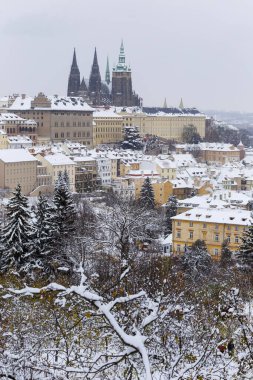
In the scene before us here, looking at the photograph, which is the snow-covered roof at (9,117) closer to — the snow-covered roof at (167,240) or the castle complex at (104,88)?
the castle complex at (104,88)

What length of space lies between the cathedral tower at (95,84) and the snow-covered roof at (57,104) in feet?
57.1

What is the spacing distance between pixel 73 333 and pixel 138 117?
78.8m

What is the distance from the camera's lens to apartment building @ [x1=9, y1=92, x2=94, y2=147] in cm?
7019

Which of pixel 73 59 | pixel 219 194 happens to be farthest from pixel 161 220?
pixel 73 59

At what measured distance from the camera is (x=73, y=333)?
844cm

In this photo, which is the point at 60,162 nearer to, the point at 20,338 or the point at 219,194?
the point at 219,194

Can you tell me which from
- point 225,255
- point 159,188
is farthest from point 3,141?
point 225,255

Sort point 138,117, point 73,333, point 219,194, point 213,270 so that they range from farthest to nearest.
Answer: point 138,117
point 219,194
point 213,270
point 73,333

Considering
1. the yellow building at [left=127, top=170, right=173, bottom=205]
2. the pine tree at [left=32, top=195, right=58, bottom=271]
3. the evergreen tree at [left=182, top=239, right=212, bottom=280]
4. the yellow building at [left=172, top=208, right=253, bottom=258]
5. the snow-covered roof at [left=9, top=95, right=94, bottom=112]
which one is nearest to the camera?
the pine tree at [left=32, top=195, right=58, bottom=271]

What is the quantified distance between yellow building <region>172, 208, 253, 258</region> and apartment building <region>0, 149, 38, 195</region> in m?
20.6

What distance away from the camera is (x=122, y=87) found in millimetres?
96250

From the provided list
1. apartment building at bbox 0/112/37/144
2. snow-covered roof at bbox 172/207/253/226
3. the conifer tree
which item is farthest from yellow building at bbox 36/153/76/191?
the conifer tree

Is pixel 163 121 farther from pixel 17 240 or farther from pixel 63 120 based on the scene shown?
pixel 17 240

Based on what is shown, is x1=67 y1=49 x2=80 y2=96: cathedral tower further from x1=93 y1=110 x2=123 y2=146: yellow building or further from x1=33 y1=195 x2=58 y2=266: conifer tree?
x1=33 y1=195 x2=58 y2=266: conifer tree
